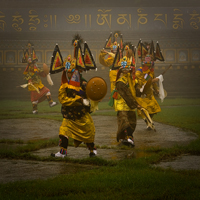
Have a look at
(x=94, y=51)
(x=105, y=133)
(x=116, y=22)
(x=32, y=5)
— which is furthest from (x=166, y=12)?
(x=105, y=133)

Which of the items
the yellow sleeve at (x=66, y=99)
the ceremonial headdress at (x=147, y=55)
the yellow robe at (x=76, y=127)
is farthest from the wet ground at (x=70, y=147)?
the ceremonial headdress at (x=147, y=55)

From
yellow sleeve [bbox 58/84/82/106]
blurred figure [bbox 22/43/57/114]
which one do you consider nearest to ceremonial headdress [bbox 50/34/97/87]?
yellow sleeve [bbox 58/84/82/106]

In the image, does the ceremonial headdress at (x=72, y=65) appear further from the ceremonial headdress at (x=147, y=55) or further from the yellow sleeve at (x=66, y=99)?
the ceremonial headdress at (x=147, y=55)

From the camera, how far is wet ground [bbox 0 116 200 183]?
15.8 ft

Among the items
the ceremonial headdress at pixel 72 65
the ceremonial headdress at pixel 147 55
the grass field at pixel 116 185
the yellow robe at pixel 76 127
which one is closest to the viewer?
the grass field at pixel 116 185

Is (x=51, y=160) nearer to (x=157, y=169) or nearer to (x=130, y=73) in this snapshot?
(x=157, y=169)

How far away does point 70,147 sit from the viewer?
6652mm

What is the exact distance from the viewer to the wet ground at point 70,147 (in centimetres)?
482

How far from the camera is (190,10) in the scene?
82.2 feet

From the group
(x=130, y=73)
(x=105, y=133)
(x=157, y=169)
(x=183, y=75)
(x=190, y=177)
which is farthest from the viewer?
(x=183, y=75)

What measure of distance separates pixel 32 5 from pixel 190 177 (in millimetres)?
22125

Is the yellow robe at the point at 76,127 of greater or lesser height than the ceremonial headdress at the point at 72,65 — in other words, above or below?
below

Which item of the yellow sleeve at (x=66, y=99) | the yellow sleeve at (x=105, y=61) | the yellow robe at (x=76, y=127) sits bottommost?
the yellow robe at (x=76, y=127)

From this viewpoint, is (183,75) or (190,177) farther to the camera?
(183,75)
